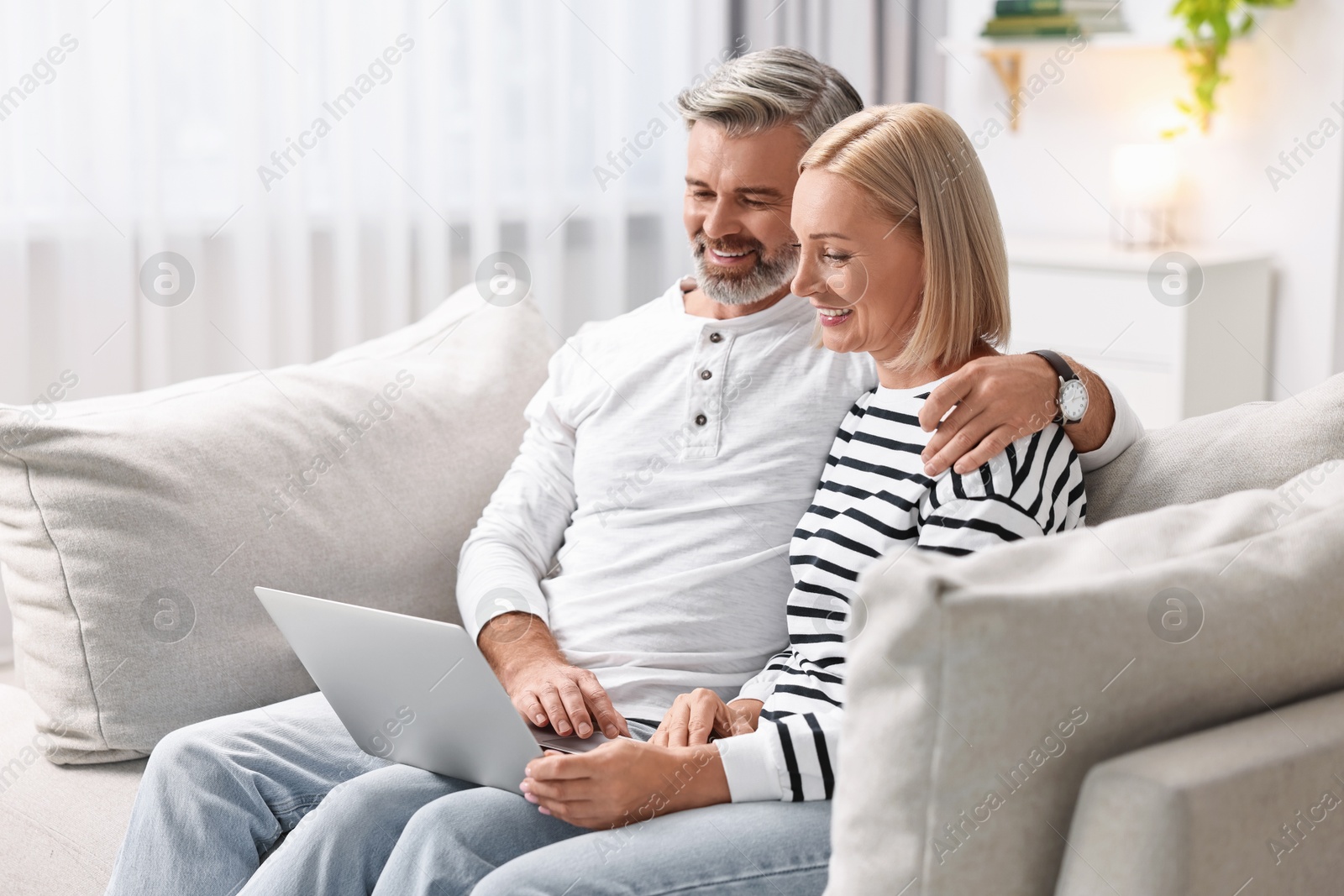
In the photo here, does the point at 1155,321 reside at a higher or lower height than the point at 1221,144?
lower

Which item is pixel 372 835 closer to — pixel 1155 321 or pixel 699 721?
pixel 699 721

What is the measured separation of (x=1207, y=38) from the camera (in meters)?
3.16

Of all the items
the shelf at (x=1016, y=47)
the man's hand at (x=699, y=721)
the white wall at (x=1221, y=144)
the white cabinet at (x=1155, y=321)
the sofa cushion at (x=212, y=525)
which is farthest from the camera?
the shelf at (x=1016, y=47)

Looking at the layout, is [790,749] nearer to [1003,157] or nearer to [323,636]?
[323,636]

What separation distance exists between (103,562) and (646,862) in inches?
26.3

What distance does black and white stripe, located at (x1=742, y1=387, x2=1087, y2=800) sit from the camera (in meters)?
1.09

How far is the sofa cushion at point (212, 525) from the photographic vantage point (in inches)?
51.6

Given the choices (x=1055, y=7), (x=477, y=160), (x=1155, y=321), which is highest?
(x=1055, y=7)

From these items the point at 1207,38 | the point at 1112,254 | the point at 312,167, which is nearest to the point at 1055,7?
the point at 1207,38

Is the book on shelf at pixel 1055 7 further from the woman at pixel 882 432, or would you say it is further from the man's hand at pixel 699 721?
the man's hand at pixel 699 721

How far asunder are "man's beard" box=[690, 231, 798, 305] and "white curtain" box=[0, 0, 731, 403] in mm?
1575

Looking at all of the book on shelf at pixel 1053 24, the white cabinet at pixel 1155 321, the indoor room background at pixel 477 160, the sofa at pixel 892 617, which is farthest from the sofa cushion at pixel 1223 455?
the book on shelf at pixel 1053 24

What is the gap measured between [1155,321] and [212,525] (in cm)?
230

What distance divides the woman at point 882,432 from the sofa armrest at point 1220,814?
32cm
